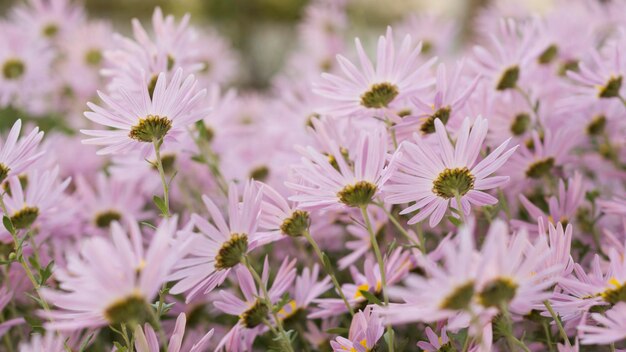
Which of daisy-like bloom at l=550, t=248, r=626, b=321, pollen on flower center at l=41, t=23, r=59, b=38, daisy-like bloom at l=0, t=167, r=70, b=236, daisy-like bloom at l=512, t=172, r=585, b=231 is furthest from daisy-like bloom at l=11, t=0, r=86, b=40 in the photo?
daisy-like bloom at l=550, t=248, r=626, b=321

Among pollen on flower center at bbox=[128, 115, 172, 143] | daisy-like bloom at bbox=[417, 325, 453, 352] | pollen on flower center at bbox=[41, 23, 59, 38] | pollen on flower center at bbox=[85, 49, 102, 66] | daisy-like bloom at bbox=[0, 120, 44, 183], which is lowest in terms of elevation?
daisy-like bloom at bbox=[417, 325, 453, 352]

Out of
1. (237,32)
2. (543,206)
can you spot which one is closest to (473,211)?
(543,206)

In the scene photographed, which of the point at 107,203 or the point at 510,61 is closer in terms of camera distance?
the point at 510,61

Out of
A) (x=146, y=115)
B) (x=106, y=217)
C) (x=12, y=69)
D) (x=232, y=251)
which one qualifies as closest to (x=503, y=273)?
(x=232, y=251)

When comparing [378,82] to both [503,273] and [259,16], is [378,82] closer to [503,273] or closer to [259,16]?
[503,273]

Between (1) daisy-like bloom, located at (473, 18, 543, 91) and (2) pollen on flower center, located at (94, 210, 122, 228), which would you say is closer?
(1) daisy-like bloom, located at (473, 18, 543, 91)

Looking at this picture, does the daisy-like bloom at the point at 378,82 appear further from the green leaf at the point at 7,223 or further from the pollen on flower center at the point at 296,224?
the green leaf at the point at 7,223

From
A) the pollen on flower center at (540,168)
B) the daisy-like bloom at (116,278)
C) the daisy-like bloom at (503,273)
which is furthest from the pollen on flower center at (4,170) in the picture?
the pollen on flower center at (540,168)

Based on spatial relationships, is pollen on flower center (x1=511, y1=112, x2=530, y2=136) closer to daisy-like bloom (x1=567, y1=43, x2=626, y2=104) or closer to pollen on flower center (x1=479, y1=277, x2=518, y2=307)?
daisy-like bloom (x1=567, y1=43, x2=626, y2=104)
